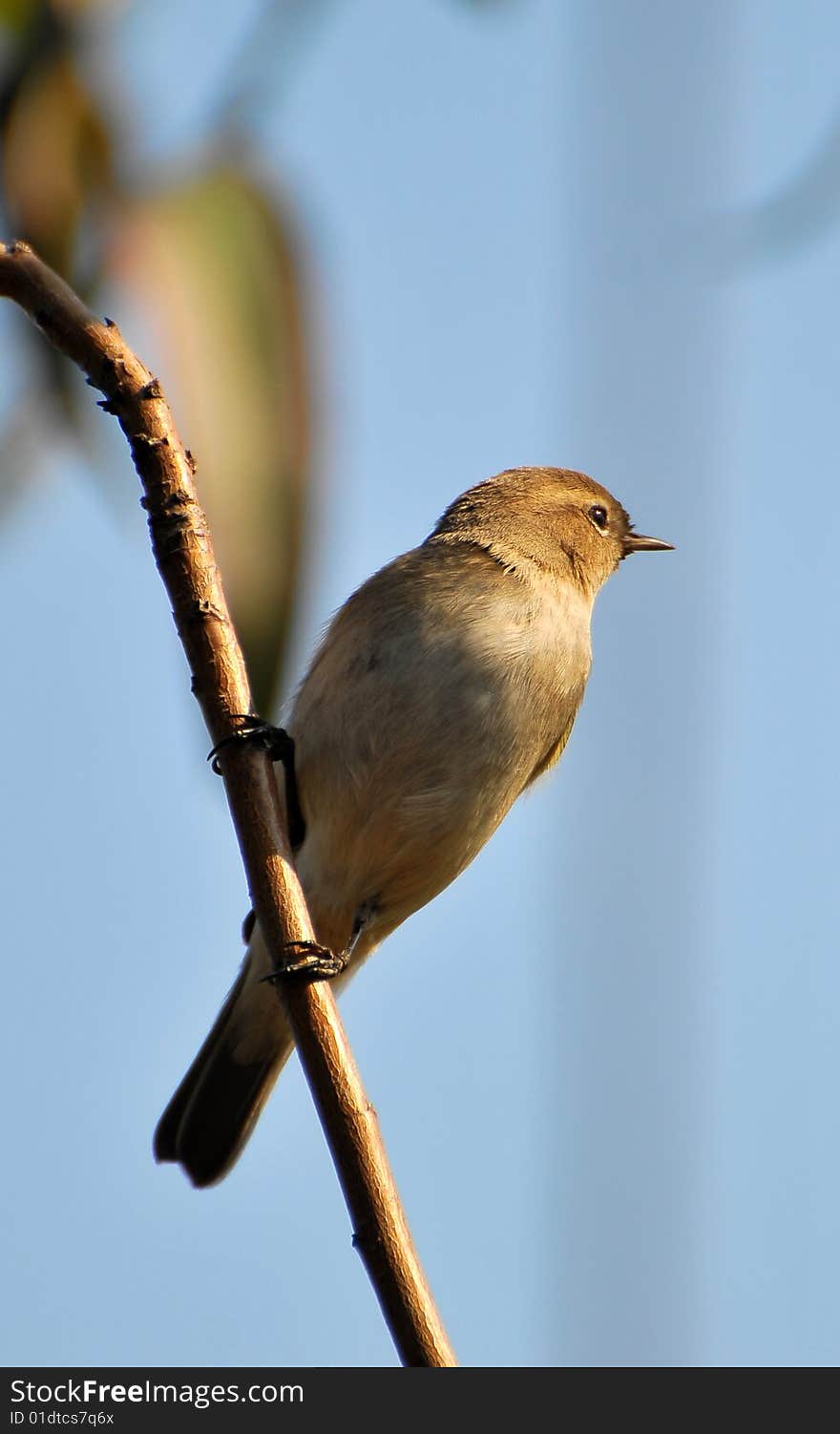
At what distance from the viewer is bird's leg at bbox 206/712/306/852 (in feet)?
6.57

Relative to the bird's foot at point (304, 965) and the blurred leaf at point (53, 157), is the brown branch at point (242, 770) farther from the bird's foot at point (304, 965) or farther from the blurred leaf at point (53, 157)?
the blurred leaf at point (53, 157)

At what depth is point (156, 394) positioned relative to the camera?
192 centimetres

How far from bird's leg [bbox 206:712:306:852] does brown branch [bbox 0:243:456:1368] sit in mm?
14

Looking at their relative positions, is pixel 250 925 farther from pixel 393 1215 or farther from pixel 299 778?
pixel 393 1215

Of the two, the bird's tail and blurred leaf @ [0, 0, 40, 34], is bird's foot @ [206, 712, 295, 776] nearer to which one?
blurred leaf @ [0, 0, 40, 34]

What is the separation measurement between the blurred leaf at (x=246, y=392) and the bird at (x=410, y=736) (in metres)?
1.50

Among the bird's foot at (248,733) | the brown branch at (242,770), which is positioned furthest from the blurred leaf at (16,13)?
the bird's foot at (248,733)

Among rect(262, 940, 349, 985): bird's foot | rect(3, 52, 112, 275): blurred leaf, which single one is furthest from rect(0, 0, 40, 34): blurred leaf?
rect(262, 940, 349, 985): bird's foot

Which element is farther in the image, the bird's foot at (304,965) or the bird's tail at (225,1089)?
the bird's tail at (225,1089)

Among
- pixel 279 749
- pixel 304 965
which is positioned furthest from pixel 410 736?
pixel 304 965

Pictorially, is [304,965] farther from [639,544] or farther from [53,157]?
[639,544]

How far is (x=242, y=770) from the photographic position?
204 centimetres

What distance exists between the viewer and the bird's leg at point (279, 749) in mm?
2004
